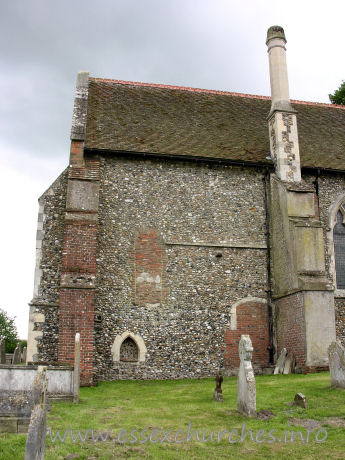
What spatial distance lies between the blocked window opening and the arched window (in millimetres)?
7204

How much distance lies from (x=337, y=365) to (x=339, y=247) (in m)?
7.36

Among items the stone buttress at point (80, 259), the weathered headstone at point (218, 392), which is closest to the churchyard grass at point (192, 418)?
the weathered headstone at point (218, 392)

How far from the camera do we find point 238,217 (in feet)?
54.7

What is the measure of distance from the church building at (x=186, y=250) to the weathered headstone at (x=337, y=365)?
335cm

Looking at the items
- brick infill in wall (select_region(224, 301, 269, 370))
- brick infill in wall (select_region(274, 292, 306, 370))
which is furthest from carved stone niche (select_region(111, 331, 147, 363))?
brick infill in wall (select_region(274, 292, 306, 370))

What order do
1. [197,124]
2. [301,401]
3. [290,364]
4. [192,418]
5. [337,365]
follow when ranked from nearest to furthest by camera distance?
[192,418], [301,401], [337,365], [290,364], [197,124]

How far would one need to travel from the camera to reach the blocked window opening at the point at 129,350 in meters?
14.6

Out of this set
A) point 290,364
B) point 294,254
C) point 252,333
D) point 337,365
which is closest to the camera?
point 337,365

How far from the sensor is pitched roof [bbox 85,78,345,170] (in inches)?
675

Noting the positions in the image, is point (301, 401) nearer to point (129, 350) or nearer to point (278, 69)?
point (129, 350)

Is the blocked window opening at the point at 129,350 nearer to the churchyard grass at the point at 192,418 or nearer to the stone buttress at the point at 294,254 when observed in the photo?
the churchyard grass at the point at 192,418

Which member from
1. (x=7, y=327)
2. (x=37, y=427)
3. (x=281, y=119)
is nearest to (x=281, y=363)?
(x=281, y=119)

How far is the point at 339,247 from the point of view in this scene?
17.1 meters

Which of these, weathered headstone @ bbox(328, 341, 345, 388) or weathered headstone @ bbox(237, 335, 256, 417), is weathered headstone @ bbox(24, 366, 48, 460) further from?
weathered headstone @ bbox(328, 341, 345, 388)
